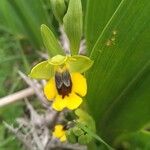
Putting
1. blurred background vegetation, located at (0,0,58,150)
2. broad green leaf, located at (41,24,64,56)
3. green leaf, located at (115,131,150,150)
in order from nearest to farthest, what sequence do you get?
broad green leaf, located at (41,24,64,56), green leaf, located at (115,131,150,150), blurred background vegetation, located at (0,0,58,150)

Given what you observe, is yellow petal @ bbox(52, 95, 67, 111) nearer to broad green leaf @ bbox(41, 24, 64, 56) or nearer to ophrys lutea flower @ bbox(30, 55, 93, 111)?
ophrys lutea flower @ bbox(30, 55, 93, 111)

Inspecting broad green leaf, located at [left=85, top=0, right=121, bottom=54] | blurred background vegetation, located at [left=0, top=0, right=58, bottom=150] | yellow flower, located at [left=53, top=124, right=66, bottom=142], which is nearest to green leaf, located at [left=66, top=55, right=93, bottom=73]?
broad green leaf, located at [left=85, top=0, right=121, bottom=54]

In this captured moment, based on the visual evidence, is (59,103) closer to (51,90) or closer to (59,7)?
(51,90)

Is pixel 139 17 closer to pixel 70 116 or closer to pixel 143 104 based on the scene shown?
pixel 143 104

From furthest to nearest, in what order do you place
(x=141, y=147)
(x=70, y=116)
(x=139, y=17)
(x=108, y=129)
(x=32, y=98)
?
(x=32, y=98) < (x=70, y=116) < (x=108, y=129) < (x=141, y=147) < (x=139, y=17)

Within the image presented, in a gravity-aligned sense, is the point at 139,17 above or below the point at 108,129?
above

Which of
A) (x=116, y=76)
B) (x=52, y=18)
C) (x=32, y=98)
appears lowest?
(x=32, y=98)

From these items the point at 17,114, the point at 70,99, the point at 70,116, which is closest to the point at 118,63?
the point at 70,99

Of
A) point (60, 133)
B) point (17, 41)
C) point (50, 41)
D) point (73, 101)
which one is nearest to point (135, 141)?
point (60, 133)
